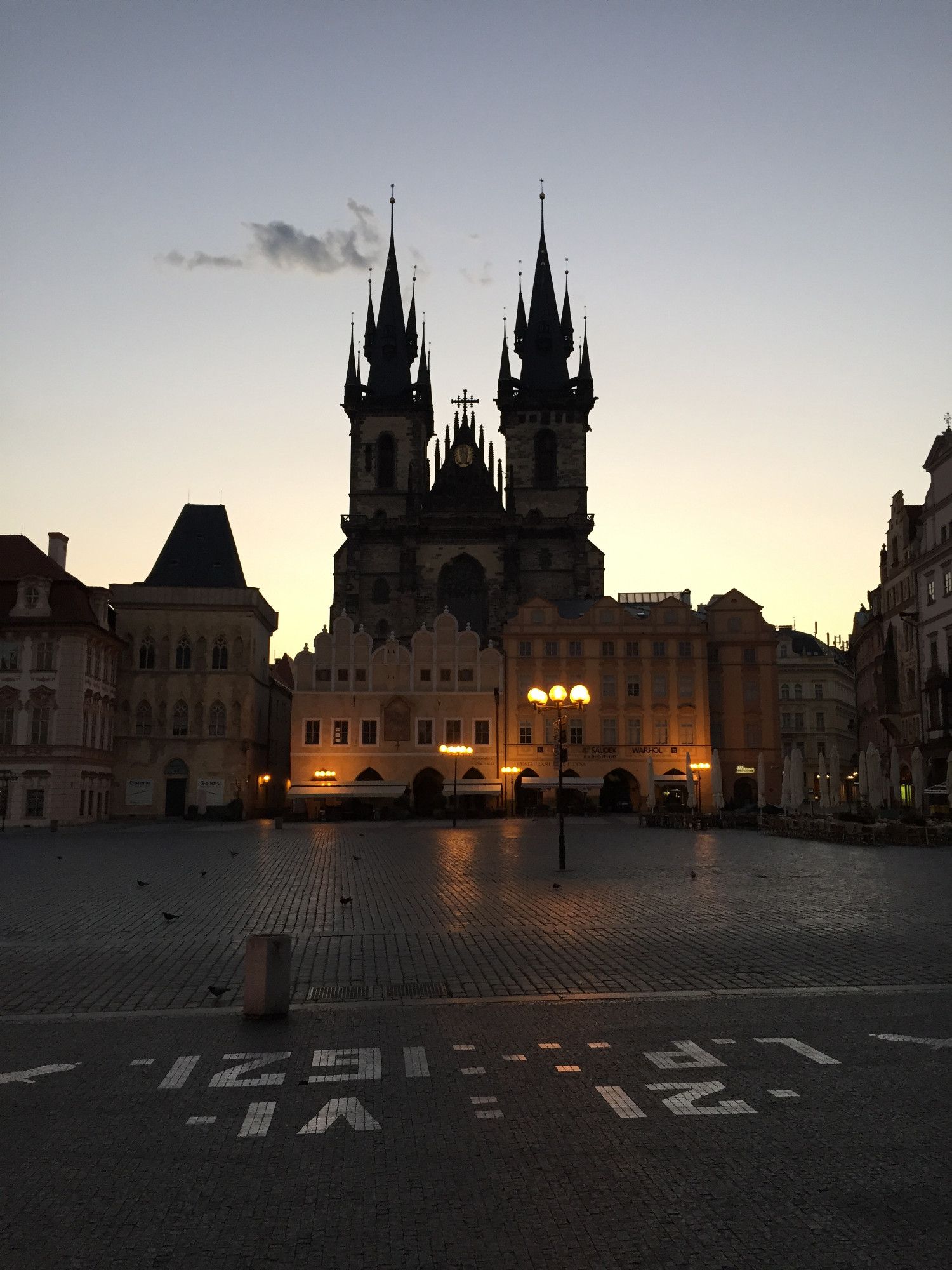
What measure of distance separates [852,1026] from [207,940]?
28.2ft

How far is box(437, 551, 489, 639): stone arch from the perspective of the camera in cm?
8350

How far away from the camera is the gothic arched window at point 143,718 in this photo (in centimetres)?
6197

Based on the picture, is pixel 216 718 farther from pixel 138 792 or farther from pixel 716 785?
pixel 716 785

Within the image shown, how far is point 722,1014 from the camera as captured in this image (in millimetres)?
10070

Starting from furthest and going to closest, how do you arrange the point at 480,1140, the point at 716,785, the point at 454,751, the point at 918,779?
the point at 454,751 < the point at 716,785 < the point at 918,779 < the point at 480,1140

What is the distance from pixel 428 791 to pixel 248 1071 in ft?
187

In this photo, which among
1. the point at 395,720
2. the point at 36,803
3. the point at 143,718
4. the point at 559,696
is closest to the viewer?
the point at 559,696

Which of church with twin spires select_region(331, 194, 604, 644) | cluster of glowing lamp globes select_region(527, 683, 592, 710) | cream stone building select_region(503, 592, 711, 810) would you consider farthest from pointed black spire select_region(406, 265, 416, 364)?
cluster of glowing lamp globes select_region(527, 683, 592, 710)

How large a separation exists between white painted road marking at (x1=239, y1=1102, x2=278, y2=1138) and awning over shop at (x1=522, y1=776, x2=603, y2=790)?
54406mm

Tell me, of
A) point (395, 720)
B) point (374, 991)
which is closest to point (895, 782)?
point (395, 720)

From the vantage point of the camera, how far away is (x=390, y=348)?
313 ft

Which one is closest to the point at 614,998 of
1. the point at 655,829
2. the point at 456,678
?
the point at 655,829

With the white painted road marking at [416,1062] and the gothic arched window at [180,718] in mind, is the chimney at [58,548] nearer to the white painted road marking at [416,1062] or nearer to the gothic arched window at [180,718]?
the gothic arched window at [180,718]

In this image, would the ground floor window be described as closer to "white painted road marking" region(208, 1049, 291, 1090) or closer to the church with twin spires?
the church with twin spires
